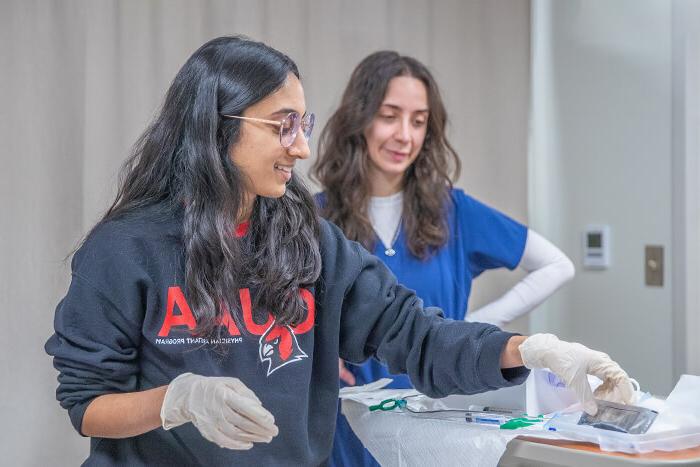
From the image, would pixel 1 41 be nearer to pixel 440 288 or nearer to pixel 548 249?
pixel 440 288

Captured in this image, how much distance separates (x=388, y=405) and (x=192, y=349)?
0.47 m

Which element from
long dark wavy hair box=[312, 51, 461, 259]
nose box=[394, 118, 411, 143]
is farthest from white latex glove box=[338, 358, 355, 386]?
nose box=[394, 118, 411, 143]

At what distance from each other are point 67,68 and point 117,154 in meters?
0.27

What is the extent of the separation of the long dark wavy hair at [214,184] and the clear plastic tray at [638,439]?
19.6 inches

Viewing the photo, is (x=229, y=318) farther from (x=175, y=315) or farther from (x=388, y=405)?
(x=388, y=405)

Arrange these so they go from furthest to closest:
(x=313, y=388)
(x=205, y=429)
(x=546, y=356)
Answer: (x=313, y=388), (x=546, y=356), (x=205, y=429)

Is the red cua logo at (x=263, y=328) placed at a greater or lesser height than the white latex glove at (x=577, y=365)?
greater

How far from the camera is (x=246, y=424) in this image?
1235mm

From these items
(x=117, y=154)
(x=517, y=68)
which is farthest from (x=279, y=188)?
(x=517, y=68)

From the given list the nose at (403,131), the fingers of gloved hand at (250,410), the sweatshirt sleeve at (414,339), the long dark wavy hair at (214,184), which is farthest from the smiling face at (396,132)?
the fingers of gloved hand at (250,410)

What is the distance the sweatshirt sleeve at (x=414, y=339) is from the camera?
1452 millimetres

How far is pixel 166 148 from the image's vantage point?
1459 millimetres

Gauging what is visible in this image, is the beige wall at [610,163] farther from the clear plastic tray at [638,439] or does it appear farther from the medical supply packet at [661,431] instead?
the clear plastic tray at [638,439]

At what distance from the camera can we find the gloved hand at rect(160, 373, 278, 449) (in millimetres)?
1230
